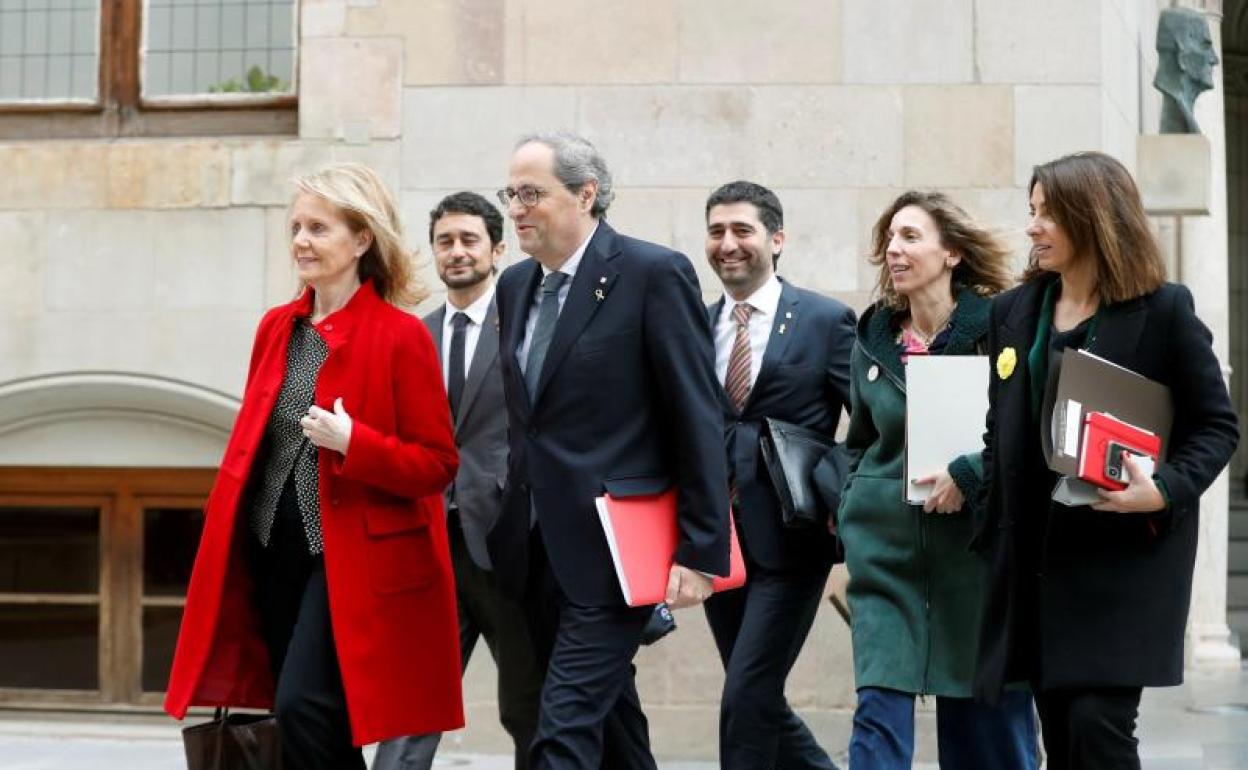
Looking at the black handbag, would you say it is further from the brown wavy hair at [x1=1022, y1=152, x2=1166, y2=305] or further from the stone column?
the stone column

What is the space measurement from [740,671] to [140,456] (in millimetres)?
3813

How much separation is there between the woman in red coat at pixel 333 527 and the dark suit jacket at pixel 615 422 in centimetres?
28

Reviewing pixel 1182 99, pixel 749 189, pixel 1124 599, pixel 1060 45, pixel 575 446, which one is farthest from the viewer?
pixel 1182 99

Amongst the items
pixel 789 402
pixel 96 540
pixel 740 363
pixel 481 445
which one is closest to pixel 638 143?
pixel 740 363

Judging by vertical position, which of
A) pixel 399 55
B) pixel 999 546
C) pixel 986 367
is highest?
pixel 399 55

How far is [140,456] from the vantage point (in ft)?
30.2

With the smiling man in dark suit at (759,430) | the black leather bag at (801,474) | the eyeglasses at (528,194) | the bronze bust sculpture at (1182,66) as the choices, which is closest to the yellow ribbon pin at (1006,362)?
the eyeglasses at (528,194)

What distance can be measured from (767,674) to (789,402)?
2.88 ft

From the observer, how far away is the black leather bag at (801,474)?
641 cm

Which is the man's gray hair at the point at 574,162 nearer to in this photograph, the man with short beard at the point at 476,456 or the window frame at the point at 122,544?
the man with short beard at the point at 476,456

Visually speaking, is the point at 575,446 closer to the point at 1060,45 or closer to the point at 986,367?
the point at 986,367

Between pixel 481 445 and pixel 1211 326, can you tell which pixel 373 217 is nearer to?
pixel 481 445

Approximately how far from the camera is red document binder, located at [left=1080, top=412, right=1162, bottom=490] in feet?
15.1

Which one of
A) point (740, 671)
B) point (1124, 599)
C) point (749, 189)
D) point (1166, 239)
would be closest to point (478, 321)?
point (749, 189)
